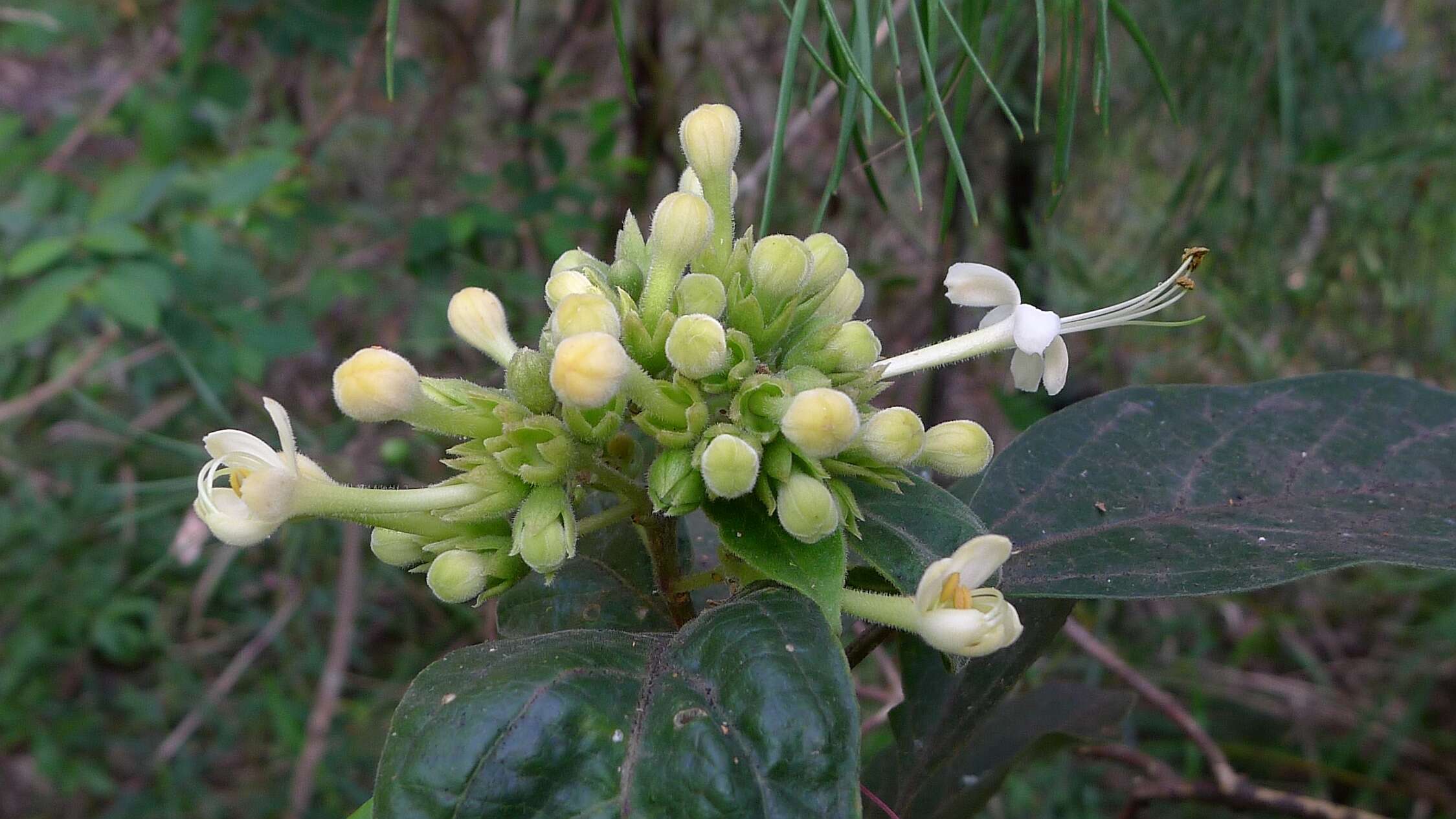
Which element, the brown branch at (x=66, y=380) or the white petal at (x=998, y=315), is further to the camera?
the brown branch at (x=66, y=380)

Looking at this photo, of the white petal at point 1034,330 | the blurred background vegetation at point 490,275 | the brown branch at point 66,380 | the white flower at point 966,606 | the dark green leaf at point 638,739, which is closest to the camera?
the dark green leaf at point 638,739

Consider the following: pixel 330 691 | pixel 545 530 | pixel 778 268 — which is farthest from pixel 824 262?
pixel 330 691

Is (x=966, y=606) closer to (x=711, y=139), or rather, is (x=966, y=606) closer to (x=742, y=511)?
(x=742, y=511)

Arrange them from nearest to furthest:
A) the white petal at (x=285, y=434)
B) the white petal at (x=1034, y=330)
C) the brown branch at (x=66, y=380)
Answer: the white petal at (x=285, y=434) < the white petal at (x=1034, y=330) < the brown branch at (x=66, y=380)

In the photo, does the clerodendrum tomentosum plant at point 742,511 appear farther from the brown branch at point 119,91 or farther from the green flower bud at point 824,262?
the brown branch at point 119,91

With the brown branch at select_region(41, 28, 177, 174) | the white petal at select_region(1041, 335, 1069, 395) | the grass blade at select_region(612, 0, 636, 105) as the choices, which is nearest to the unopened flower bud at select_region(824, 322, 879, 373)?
the white petal at select_region(1041, 335, 1069, 395)

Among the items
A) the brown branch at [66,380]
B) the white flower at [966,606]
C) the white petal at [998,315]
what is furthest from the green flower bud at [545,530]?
the brown branch at [66,380]

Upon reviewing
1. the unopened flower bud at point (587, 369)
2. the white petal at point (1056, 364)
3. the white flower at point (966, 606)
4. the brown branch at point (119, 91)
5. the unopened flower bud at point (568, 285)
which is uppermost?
the unopened flower bud at point (587, 369)

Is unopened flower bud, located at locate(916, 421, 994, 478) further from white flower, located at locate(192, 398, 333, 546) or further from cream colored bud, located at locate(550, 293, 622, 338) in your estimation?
white flower, located at locate(192, 398, 333, 546)
